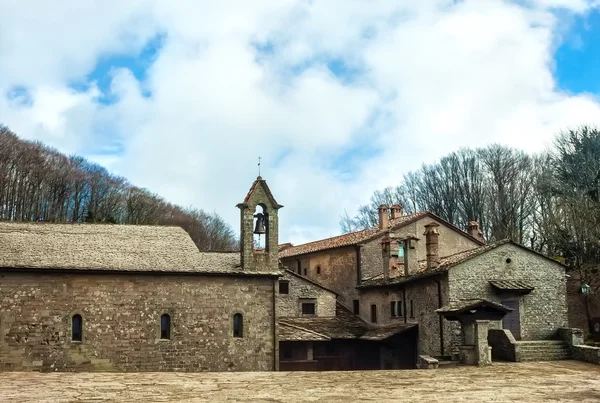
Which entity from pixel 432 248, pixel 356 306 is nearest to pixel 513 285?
pixel 432 248

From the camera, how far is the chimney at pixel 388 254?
1497 inches

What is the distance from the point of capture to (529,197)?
186 ft

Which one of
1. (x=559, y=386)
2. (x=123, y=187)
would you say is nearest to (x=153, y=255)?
(x=559, y=386)

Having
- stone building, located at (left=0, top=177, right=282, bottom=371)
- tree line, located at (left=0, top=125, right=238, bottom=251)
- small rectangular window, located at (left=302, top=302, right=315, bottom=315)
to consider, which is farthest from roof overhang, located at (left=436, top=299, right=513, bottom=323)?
tree line, located at (left=0, top=125, right=238, bottom=251)

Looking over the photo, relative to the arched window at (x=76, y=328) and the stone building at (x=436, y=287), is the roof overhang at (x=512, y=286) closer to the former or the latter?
the stone building at (x=436, y=287)

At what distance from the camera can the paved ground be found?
17.1 meters

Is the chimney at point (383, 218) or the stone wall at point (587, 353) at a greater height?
the chimney at point (383, 218)

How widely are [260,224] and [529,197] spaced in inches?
1362

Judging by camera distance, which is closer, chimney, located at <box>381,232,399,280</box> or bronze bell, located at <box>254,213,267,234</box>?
bronze bell, located at <box>254,213,267,234</box>

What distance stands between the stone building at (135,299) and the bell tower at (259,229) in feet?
0.16

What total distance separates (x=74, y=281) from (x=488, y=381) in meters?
17.3

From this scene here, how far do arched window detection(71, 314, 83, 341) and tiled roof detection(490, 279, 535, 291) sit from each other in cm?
1925

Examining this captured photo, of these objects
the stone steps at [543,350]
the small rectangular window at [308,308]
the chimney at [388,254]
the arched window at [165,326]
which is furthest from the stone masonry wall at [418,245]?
the arched window at [165,326]

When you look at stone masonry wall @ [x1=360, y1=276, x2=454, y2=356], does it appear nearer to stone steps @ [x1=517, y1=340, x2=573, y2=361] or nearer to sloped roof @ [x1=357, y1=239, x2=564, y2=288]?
sloped roof @ [x1=357, y1=239, x2=564, y2=288]
